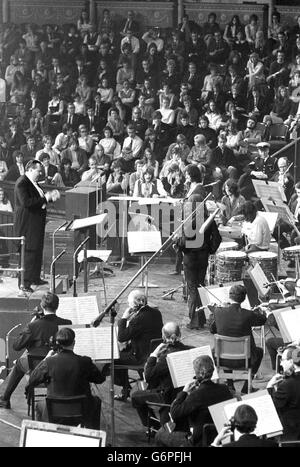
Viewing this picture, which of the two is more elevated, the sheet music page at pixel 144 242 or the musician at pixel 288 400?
the sheet music page at pixel 144 242

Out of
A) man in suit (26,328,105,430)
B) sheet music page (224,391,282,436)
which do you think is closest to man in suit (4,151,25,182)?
man in suit (26,328,105,430)

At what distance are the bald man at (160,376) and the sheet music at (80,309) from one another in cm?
114

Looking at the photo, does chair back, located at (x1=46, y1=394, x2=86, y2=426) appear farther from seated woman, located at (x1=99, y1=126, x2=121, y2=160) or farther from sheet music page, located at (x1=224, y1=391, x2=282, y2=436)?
seated woman, located at (x1=99, y1=126, x2=121, y2=160)

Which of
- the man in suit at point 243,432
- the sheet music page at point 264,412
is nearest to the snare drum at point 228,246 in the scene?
the sheet music page at point 264,412

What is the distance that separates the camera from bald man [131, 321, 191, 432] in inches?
433

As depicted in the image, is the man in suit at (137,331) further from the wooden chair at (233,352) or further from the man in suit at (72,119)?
the man in suit at (72,119)

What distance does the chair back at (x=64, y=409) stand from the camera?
34.6 ft

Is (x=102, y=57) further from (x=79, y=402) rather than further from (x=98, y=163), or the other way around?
(x=79, y=402)

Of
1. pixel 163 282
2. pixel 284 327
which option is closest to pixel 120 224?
pixel 163 282

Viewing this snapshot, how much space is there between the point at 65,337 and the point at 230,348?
2023 millimetres

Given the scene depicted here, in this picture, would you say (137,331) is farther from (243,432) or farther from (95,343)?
(243,432)

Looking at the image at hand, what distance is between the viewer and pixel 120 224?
57.4ft

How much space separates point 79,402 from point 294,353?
6.78 feet

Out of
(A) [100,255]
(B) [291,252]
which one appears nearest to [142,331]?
(A) [100,255]
